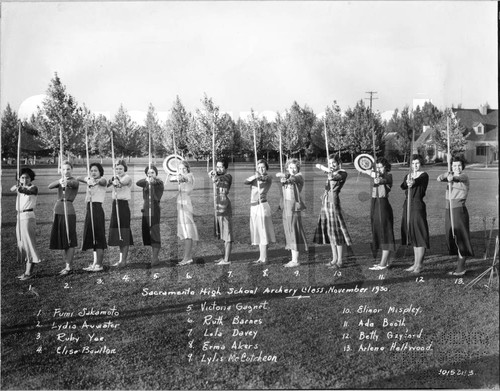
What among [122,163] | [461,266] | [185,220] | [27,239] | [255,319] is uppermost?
[122,163]

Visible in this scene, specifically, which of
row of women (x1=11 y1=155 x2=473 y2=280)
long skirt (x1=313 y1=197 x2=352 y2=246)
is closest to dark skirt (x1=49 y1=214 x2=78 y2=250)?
row of women (x1=11 y1=155 x2=473 y2=280)

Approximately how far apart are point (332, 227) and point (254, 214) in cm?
82

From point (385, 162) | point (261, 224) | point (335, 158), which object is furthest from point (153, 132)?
point (385, 162)

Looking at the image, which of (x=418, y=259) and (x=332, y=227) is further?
(x=332, y=227)

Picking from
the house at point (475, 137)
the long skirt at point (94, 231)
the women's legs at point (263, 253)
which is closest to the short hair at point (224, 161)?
the women's legs at point (263, 253)

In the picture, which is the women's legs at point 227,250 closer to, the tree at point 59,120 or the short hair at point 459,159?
the tree at point 59,120

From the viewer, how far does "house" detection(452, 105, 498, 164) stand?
190 inches

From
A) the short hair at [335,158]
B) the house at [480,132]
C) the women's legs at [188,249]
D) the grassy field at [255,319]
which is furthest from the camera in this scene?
the women's legs at [188,249]

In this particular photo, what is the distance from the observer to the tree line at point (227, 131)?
5020 mm

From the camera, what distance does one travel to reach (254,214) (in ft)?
17.2

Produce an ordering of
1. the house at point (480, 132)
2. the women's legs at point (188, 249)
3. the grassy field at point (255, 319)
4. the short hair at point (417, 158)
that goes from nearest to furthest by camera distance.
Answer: the grassy field at point (255, 319) → the house at point (480, 132) → the short hair at point (417, 158) → the women's legs at point (188, 249)

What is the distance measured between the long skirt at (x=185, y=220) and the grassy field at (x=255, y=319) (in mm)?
183

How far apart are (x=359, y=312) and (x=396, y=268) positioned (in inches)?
24.6

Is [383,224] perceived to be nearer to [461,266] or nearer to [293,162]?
[461,266]
